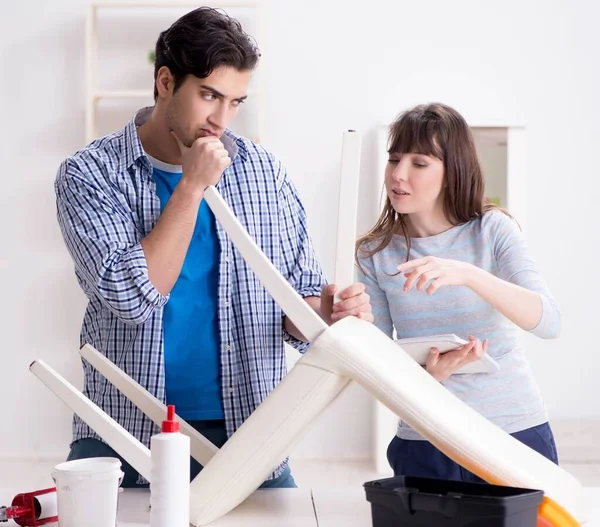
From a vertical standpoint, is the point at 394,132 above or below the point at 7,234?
above

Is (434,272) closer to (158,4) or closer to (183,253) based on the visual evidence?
(183,253)

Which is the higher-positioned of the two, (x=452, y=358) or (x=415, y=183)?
(x=415, y=183)

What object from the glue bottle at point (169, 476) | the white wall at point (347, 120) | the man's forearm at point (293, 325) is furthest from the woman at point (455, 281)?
the white wall at point (347, 120)

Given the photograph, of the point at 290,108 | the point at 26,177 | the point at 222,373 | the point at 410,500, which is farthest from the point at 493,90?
the point at 410,500

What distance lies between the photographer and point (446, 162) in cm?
197

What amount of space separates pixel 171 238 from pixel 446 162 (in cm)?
75

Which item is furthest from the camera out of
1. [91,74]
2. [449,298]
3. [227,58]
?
[91,74]

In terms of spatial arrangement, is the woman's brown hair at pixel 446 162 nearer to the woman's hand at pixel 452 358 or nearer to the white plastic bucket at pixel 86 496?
the woman's hand at pixel 452 358

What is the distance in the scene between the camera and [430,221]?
1.97 meters

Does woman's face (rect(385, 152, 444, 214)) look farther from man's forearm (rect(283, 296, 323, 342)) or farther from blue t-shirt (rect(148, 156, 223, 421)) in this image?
blue t-shirt (rect(148, 156, 223, 421))

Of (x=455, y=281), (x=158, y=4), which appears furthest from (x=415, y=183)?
(x=158, y=4)

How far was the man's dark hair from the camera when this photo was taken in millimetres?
1690

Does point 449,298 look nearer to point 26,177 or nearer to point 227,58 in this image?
point 227,58

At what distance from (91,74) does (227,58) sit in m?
2.74
